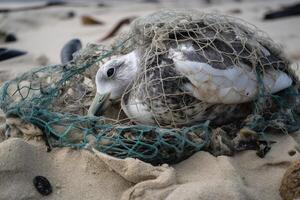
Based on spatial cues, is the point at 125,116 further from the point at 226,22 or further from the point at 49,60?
the point at 49,60

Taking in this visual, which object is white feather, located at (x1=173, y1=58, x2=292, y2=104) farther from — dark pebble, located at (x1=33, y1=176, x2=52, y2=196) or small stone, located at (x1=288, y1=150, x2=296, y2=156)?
dark pebble, located at (x1=33, y1=176, x2=52, y2=196)

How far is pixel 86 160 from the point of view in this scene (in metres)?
2.64

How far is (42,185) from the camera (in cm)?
241

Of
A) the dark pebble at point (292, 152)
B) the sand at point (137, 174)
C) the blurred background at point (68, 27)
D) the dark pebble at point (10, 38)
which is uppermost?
the sand at point (137, 174)

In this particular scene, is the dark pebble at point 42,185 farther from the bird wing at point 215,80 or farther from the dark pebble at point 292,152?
the dark pebble at point 292,152

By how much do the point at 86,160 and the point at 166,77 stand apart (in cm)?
67

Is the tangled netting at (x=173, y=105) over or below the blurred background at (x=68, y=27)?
over

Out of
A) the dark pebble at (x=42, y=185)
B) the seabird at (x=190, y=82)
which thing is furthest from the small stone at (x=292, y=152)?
the dark pebble at (x=42, y=185)

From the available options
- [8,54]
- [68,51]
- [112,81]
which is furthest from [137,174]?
[8,54]

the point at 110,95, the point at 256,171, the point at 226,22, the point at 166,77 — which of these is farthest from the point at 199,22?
the point at 256,171

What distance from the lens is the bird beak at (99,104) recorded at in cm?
298

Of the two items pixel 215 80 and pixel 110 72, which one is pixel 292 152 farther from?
pixel 110 72

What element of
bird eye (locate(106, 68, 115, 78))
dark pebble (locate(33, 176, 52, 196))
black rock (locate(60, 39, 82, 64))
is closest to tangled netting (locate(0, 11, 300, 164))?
bird eye (locate(106, 68, 115, 78))

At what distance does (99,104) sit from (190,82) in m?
0.61
